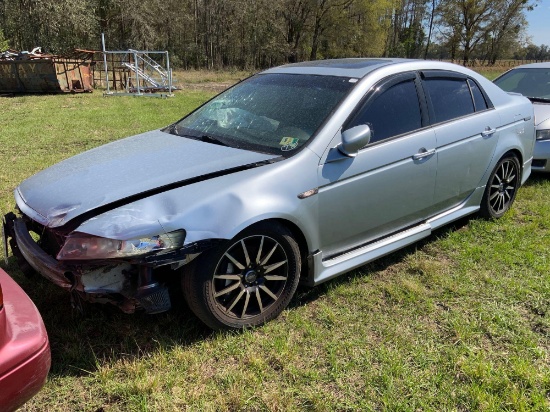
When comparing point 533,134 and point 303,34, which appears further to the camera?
point 303,34

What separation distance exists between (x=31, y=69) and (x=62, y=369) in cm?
1860

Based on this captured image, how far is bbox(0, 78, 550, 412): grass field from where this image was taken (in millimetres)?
2344

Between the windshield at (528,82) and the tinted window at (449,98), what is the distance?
3.47 meters

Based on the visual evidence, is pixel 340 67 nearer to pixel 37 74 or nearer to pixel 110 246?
pixel 110 246

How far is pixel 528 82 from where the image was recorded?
23.5ft

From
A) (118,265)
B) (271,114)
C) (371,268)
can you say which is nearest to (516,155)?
(371,268)

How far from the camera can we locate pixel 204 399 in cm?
233

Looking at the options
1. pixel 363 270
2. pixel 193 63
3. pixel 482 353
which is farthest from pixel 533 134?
pixel 193 63

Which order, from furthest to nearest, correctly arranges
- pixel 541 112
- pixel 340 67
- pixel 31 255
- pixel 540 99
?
pixel 540 99 < pixel 541 112 < pixel 340 67 < pixel 31 255

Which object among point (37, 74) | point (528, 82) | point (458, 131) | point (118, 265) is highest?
point (528, 82)

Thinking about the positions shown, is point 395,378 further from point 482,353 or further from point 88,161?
point 88,161

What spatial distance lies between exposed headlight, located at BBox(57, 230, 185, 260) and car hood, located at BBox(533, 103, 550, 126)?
18.0ft

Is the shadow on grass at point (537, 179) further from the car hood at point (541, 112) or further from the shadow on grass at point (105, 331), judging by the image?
the shadow on grass at point (105, 331)

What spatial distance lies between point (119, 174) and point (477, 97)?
10.7ft
